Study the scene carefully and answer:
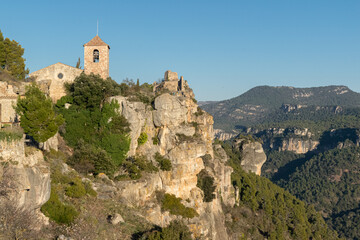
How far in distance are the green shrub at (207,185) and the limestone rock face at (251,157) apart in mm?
38433

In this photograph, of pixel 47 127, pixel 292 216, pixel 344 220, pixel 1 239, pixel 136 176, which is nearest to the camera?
pixel 1 239

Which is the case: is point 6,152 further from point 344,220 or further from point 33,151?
point 344,220

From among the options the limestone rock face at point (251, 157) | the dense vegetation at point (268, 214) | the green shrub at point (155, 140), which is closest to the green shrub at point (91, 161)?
the green shrub at point (155, 140)

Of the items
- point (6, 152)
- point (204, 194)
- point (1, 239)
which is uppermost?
point (6, 152)

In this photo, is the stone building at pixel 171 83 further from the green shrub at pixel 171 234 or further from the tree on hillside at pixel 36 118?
the green shrub at pixel 171 234

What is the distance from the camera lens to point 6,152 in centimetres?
1532

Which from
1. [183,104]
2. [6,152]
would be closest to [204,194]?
[183,104]

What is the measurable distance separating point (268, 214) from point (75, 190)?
47.6 meters

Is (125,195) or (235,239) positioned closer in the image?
(125,195)

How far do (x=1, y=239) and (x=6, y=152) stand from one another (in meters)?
3.97

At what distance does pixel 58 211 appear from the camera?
1683cm

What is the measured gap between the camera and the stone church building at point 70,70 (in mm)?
32375

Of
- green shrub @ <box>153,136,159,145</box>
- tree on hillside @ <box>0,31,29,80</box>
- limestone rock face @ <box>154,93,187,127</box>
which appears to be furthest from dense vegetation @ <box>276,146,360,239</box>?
tree on hillside @ <box>0,31,29,80</box>

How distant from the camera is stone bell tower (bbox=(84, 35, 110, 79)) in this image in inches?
1351
